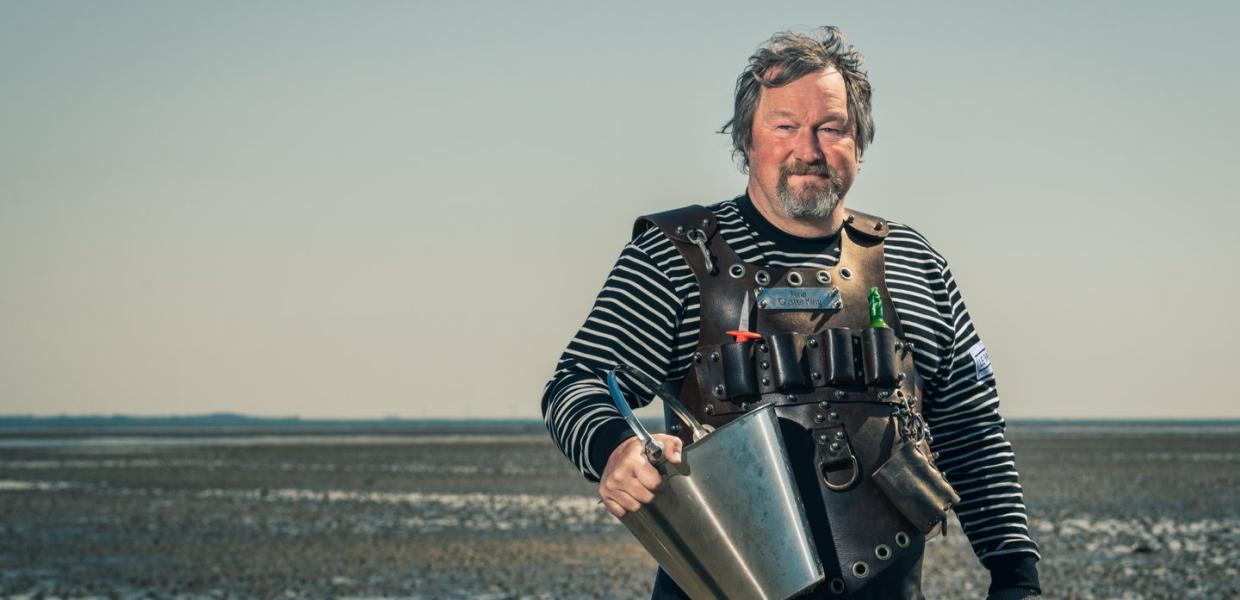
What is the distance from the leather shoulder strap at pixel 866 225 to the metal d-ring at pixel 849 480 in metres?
0.64

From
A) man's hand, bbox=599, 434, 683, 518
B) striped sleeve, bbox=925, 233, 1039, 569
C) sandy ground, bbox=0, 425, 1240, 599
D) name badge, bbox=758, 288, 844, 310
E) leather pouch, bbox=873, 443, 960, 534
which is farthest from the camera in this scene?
sandy ground, bbox=0, 425, 1240, 599

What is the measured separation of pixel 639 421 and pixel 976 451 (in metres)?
1.15

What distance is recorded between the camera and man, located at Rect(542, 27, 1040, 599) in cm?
342

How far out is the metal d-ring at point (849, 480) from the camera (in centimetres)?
343

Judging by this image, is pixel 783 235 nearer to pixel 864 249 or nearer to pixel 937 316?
pixel 864 249

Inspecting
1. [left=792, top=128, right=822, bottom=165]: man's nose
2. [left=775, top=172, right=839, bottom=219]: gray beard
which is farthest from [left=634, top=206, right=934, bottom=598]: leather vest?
[left=792, top=128, right=822, bottom=165]: man's nose

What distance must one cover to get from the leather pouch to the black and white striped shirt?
0.35 metres

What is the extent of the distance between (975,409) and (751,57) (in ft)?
3.49

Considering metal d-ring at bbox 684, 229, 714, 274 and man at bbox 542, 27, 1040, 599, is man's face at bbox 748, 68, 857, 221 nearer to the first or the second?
man at bbox 542, 27, 1040, 599

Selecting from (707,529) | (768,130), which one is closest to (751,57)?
(768,130)

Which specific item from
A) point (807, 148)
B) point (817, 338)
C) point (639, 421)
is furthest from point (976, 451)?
point (639, 421)

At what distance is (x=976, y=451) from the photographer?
3.80 m

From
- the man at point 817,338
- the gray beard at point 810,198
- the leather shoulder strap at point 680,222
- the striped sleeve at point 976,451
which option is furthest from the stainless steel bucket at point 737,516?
the striped sleeve at point 976,451

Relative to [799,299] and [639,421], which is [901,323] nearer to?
[799,299]
